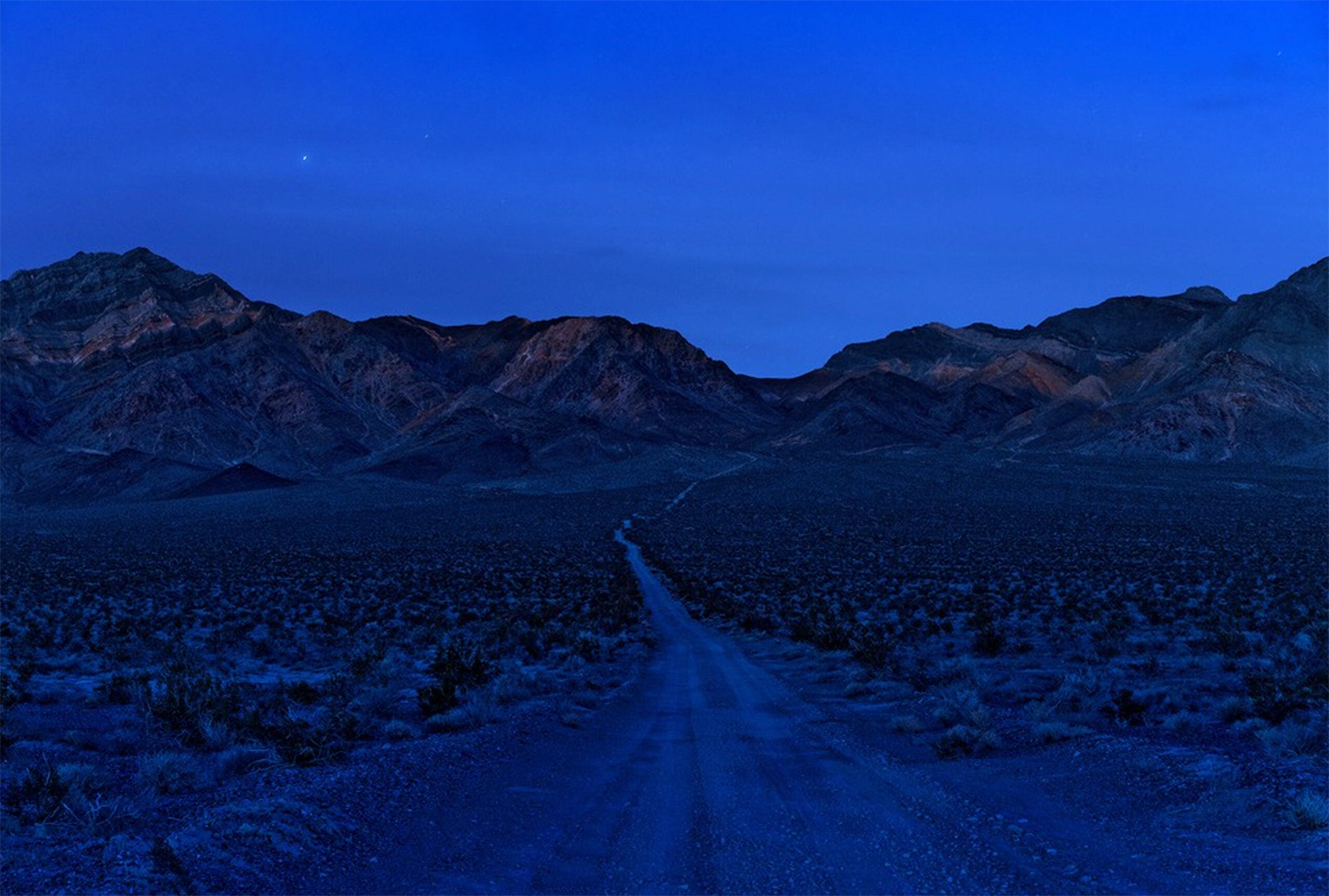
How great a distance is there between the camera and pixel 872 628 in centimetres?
2098

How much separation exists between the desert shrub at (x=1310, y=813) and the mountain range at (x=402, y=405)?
404 feet

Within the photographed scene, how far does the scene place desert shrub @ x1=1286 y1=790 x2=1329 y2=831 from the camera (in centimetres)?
809

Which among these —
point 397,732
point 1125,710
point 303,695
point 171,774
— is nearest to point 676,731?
point 397,732

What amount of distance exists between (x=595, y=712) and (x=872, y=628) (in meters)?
8.78

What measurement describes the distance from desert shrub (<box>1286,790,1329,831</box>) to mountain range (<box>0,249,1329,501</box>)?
404 ft

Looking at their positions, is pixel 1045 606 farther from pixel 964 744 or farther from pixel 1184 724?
pixel 964 744

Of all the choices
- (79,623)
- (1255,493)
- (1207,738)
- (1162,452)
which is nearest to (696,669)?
(1207,738)

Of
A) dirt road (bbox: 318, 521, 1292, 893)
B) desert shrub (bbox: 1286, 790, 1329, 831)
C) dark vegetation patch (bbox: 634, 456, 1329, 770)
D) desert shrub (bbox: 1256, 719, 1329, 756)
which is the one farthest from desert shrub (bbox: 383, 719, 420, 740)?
desert shrub (bbox: 1256, 719, 1329, 756)

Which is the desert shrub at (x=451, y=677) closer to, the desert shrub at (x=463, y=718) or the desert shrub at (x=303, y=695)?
the desert shrub at (x=463, y=718)

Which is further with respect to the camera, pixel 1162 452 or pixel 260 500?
pixel 1162 452

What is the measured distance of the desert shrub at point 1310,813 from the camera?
8086 mm

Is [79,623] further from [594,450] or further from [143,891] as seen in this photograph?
[594,450]

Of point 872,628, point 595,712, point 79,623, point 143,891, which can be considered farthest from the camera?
point 79,623

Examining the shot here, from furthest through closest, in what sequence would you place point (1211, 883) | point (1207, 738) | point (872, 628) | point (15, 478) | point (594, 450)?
1. point (594, 450)
2. point (15, 478)
3. point (872, 628)
4. point (1207, 738)
5. point (1211, 883)
